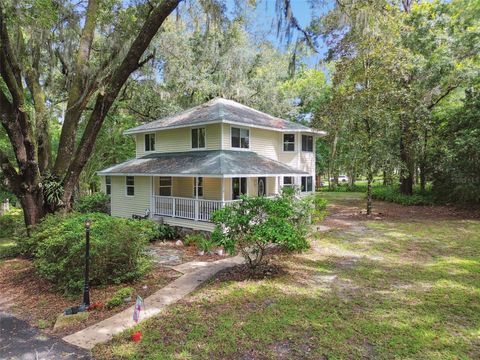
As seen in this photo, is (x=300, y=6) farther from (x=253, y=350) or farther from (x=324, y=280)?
(x=253, y=350)

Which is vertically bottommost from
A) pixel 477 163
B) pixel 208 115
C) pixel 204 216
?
pixel 204 216

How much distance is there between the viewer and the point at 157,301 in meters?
6.09

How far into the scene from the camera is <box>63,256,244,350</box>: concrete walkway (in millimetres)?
4805

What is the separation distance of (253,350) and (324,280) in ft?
11.0

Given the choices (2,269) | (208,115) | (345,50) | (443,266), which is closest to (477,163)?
(345,50)

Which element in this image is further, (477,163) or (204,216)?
(477,163)

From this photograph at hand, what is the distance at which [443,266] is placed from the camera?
8109mm

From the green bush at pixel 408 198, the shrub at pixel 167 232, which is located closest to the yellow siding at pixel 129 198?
the shrub at pixel 167 232

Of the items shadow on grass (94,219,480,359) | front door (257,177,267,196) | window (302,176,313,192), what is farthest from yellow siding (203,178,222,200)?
shadow on grass (94,219,480,359)

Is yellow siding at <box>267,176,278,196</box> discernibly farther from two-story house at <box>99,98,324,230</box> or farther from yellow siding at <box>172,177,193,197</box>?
yellow siding at <box>172,177,193,197</box>

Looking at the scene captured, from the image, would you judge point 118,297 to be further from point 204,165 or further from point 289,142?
point 289,142

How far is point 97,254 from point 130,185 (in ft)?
34.0

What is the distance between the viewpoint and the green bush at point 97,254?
6.53 meters

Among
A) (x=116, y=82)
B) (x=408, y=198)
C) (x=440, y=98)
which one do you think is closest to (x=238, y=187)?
(x=116, y=82)
